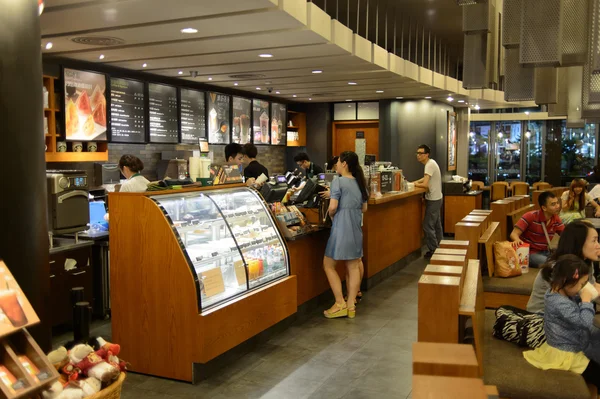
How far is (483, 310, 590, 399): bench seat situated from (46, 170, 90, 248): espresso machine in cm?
376

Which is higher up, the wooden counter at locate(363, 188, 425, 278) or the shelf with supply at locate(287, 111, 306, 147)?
the shelf with supply at locate(287, 111, 306, 147)

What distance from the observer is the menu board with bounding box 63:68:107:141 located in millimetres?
6543

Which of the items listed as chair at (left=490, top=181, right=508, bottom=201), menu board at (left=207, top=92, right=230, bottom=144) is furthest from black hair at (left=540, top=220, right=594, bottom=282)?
chair at (left=490, top=181, right=508, bottom=201)

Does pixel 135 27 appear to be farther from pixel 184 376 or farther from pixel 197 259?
pixel 184 376

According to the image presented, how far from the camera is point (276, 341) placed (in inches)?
196

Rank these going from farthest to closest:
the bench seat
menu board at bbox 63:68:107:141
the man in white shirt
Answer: the man in white shirt < menu board at bbox 63:68:107:141 < the bench seat

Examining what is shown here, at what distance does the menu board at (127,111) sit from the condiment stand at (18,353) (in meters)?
5.43

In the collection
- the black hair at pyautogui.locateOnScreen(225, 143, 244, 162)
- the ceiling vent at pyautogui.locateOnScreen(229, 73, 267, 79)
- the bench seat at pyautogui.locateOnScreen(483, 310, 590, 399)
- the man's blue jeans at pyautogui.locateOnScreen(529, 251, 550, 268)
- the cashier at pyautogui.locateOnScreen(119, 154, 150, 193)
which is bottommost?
the bench seat at pyautogui.locateOnScreen(483, 310, 590, 399)

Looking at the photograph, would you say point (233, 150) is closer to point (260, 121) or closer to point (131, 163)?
point (131, 163)

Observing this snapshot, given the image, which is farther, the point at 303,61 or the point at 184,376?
the point at 303,61

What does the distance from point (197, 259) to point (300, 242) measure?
1662 millimetres

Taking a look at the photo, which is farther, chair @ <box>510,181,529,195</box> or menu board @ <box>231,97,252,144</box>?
chair @ <box>510,181,529,195</box>

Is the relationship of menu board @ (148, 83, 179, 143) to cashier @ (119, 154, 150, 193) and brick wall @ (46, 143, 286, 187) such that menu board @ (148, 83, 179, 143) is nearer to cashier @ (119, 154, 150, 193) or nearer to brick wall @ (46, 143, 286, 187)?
brick wall @ (46, 143, 286, 187)

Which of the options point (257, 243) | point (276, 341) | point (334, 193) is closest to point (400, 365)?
point (276, 341)
